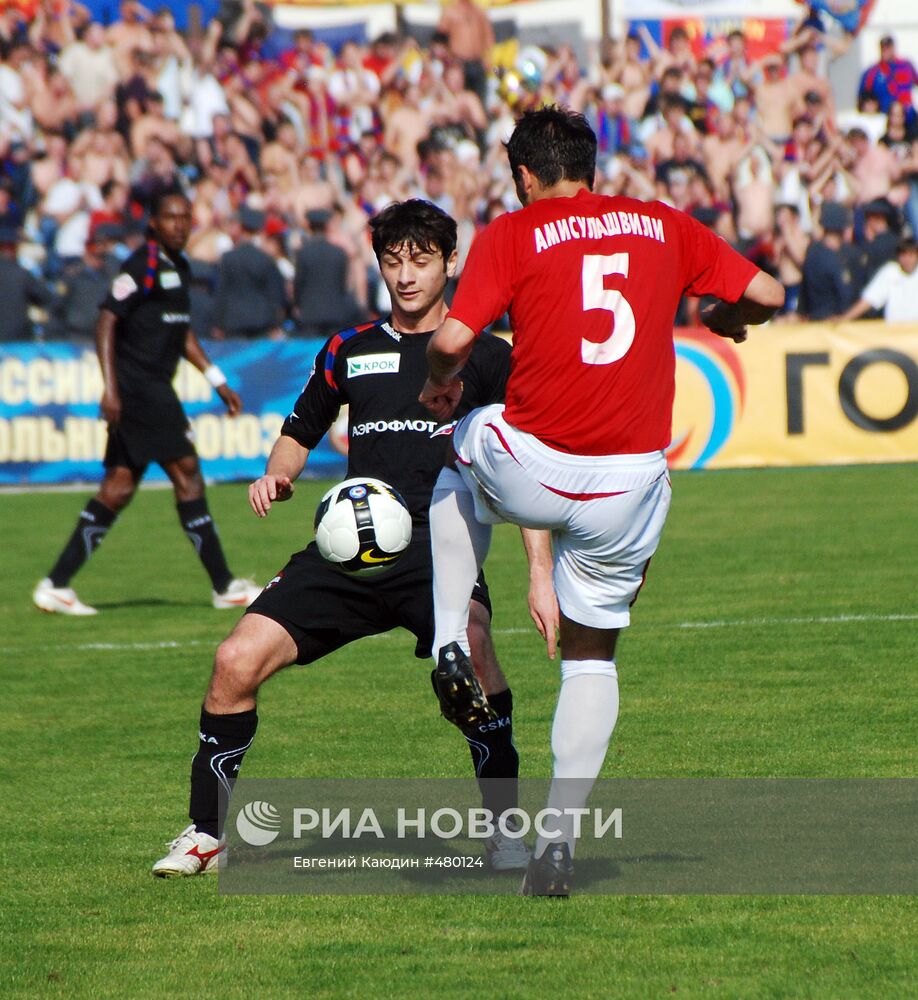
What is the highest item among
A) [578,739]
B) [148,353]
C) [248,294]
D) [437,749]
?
[248,294]

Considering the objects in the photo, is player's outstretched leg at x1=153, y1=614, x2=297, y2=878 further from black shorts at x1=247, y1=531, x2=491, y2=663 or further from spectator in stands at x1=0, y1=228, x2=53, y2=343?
spectator in stands at x1=0, y1=228, x2=53, y2=343

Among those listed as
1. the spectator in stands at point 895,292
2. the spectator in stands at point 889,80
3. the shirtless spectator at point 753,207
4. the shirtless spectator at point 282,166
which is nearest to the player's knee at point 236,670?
the spectator in stands at point 895,292

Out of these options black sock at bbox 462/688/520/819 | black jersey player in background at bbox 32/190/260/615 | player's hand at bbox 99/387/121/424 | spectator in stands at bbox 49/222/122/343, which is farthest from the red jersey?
spectator in stands at bbox 49/222/122/343

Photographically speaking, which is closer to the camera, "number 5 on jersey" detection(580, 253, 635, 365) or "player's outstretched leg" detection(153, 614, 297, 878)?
"number 5 on jersey" detection(580, 253, 635, 365)

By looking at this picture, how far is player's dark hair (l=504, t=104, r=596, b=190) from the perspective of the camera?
187 inches

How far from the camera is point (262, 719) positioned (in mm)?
7715

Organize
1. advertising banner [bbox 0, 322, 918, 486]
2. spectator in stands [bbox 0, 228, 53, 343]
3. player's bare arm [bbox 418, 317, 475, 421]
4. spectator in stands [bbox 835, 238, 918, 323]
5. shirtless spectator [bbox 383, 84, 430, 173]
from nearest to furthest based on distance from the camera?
1. player's bare arm [bbox 418, 317, 475, 421]
2. advertising banner [bbox 0, 322, 918, 486]
3. spectator in stands [bbox 0, 228, 53, 343]
4. spectator in stands [bbox 835, 238, 918, 323]
5. shirtless spectator [bbox 383, 84, 430, 173]

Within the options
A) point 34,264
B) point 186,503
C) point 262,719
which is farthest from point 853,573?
point 34,264

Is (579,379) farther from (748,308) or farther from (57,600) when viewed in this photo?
(57,600)

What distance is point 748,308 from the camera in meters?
4.90

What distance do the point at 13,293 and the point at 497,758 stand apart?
45.9 ft

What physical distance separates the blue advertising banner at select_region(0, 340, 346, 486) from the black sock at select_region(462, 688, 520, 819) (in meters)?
12.1

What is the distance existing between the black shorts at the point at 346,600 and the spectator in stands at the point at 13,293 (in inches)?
531

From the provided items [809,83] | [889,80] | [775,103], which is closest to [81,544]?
[775,103]
